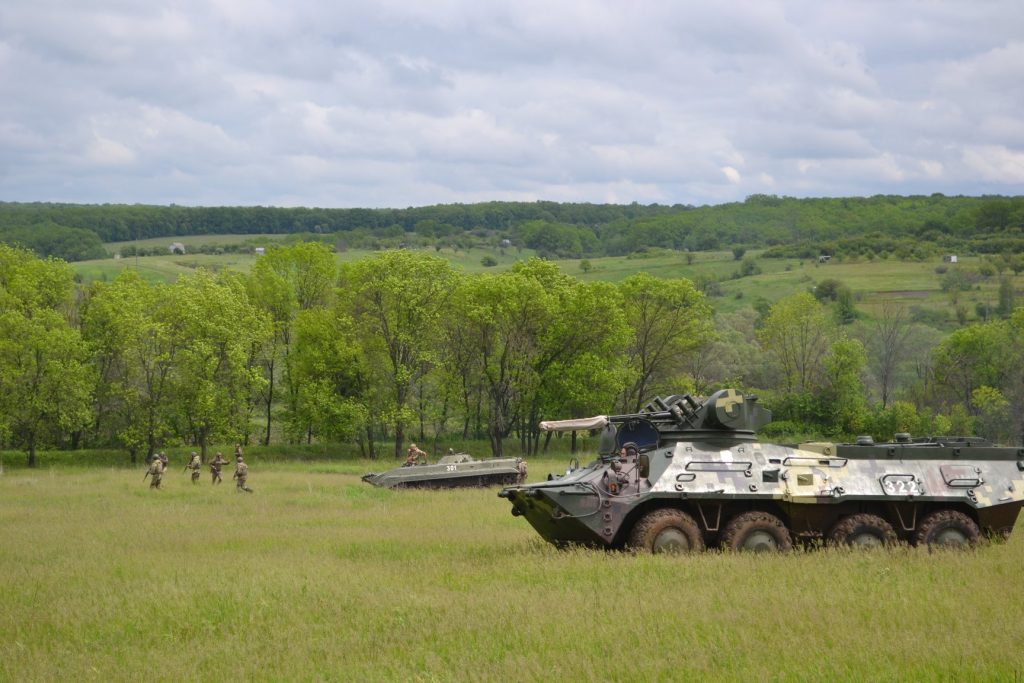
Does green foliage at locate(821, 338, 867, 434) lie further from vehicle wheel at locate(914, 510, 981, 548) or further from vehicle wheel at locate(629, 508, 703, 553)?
vehicle wheel at locate(629, 508, 703, 553)

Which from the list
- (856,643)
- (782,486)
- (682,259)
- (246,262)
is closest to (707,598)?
(856,643)

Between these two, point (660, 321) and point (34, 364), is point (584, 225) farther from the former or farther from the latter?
point (34, 364)

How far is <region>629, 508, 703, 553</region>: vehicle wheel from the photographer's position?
15523 millimetres

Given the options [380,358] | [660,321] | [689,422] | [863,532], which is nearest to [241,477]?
[689,422]

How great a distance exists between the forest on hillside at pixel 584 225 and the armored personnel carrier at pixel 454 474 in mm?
82920

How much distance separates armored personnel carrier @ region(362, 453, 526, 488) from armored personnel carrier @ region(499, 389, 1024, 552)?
1417 centimetres

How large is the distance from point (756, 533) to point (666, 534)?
1.42m

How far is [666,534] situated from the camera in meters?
15.6

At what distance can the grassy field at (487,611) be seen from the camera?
9992 mm

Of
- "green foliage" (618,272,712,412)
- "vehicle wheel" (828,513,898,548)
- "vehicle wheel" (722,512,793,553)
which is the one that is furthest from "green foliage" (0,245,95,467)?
"vehicle wheel" (828,513,898,548)

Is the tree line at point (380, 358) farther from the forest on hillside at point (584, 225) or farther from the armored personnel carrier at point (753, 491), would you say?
the forest on hillside at point (584, 225)

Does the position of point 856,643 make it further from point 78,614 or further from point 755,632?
point 78,614

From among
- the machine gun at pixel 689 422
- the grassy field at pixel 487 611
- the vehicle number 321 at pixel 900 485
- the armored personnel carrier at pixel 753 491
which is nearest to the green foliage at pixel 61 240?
the grassy field at pixel 487 611

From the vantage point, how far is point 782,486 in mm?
15930
